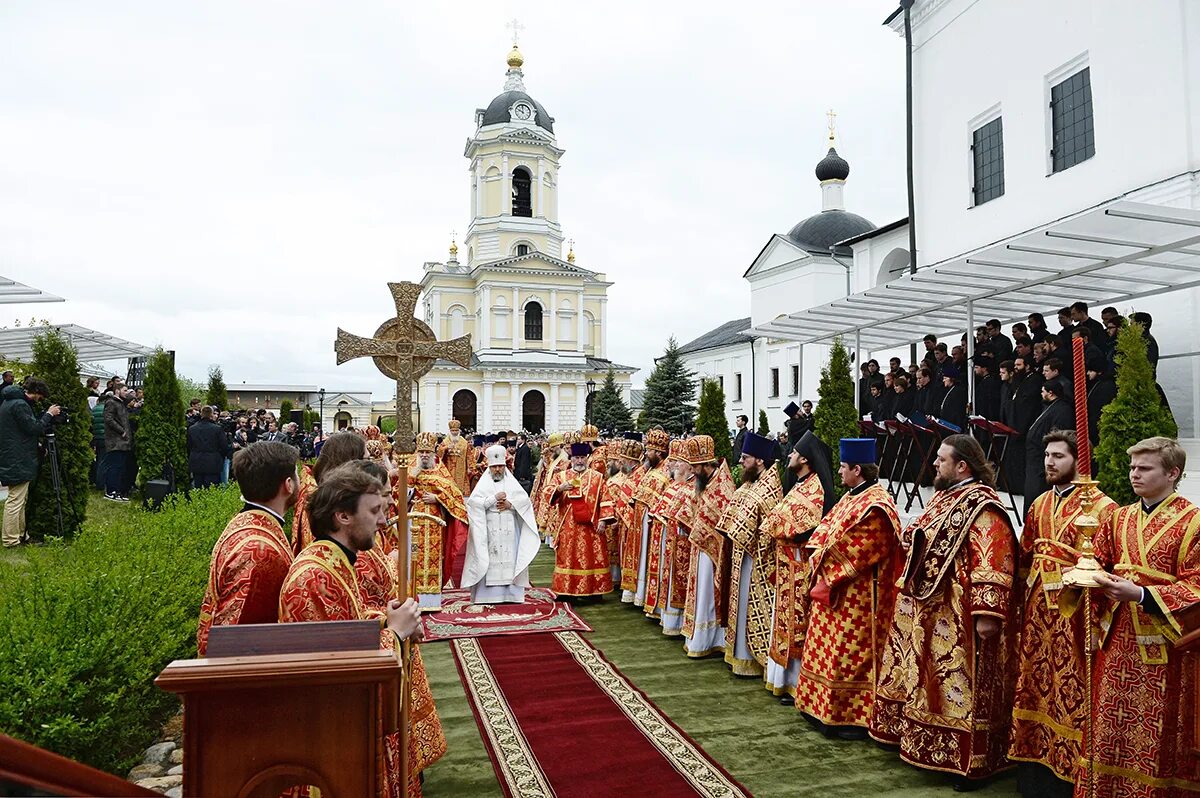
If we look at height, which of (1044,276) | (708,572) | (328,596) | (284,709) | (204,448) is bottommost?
(708,572)

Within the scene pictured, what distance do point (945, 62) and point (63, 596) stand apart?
734 inches

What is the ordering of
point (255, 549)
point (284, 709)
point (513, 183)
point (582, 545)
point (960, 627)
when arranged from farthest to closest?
point (513, 183)
point (582, 545)
point (960, 627)
point (255, 549)
point (284, 709)

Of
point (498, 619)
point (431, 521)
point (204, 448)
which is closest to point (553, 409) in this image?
point (204, 448)

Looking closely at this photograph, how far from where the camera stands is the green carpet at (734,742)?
450cm

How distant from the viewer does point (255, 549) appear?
3.12 meters

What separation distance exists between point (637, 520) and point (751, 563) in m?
3.05

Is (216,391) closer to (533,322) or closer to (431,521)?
(431,521)

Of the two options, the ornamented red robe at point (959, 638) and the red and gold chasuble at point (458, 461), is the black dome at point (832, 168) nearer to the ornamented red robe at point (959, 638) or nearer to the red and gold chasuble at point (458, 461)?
the red and gold chasuble at point (458, 461)

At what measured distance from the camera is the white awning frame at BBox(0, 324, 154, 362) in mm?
19141

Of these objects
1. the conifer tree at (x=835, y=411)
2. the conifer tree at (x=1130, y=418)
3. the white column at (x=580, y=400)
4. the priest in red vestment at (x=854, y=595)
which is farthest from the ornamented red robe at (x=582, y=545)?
the white column at (x=580, y=400)

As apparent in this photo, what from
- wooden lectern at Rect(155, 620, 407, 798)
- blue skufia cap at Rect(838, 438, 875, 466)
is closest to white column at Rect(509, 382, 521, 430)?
blue skufia cap at Rect(838, 438, 875, 466)

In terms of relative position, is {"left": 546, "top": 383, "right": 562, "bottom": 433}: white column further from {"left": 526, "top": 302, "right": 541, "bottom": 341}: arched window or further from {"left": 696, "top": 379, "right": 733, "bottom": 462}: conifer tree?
{"left": 696, "top": 379, "right": 733, "bottom": 462}: conifer tree

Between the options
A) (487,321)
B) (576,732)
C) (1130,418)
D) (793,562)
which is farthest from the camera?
(487,321)

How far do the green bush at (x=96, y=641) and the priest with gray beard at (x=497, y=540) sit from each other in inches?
152
